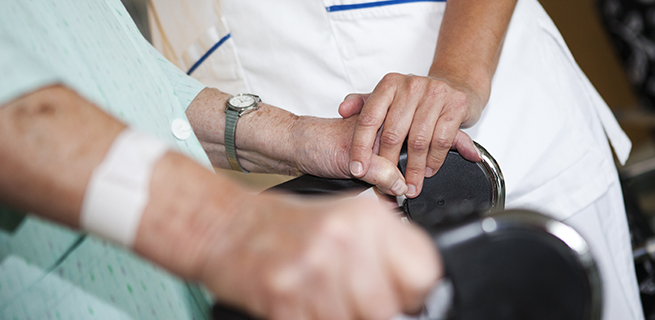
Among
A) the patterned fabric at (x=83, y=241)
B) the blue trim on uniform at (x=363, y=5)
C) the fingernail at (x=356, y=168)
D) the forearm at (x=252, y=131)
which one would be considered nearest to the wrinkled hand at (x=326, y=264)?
the patterned fabric at (x=83, y=241)

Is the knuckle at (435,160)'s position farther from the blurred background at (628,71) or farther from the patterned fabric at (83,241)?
the blurred background at (628,71)

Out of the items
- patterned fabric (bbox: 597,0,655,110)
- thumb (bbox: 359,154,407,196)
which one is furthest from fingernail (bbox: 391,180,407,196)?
patterned fabric (bbox: 597,0,655,110)

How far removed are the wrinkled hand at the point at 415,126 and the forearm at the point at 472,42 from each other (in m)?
0.08

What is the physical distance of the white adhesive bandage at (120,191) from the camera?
11.8 inches

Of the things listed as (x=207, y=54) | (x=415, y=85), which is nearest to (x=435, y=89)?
(x=415, y=85)

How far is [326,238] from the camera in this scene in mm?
280

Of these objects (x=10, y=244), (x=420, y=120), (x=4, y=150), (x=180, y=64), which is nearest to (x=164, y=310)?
(x=10, y=244)

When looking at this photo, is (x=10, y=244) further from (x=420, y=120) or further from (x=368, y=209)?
(x=420, y=120)

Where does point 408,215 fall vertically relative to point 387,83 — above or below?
below

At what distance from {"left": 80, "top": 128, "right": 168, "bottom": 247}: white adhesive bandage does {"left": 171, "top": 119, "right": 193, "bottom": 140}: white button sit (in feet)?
0.90

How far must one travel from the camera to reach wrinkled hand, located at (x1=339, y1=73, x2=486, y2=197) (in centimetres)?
63

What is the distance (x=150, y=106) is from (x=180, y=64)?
527 mm

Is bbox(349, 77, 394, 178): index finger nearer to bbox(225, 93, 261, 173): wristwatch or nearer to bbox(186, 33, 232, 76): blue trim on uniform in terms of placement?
bbox(225, 93, 261, 173): wristwatch

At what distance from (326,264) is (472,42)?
60cm
